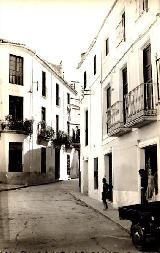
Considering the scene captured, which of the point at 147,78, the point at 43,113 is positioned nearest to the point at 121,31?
the point at 147,78

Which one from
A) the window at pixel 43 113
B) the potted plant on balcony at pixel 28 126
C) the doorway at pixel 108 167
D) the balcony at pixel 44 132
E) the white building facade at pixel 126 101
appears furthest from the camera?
the window at pixel 43 113

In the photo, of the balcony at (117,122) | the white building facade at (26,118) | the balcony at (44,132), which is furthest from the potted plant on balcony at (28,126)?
the balcony at (117,122)

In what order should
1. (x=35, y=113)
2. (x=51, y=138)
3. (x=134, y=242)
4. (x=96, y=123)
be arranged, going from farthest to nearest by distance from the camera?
(x=51, y=138) → (x=35, y=113) → (x=96, y=123) → (x=134, y=242)

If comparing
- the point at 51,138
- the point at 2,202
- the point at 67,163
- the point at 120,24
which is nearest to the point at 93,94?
the point at 120,24

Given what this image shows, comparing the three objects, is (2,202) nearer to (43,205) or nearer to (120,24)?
(43,205)

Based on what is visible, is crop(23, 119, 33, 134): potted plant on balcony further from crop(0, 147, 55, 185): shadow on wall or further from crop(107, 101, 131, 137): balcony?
crop(107, 101, 131, 137): balcony

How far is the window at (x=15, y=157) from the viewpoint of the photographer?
2758 centimetres

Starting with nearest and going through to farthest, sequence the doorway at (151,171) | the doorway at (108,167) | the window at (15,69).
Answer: the doorway at (151,171) < the doorway at (108,167) < the window at (15,69)

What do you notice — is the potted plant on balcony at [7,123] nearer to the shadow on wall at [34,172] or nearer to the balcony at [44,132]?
the shadow on wall at [34,172]

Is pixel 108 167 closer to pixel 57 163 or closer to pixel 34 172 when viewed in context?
pixel 34 172

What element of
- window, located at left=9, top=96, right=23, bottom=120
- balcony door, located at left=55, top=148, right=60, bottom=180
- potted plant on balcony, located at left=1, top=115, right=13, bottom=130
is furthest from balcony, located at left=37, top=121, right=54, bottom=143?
potted plant on balcony, located at left=1, top=115, right=13, bottom=130

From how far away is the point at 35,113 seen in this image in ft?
99.0

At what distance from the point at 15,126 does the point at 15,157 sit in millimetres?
2261

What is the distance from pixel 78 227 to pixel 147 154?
349 cm
